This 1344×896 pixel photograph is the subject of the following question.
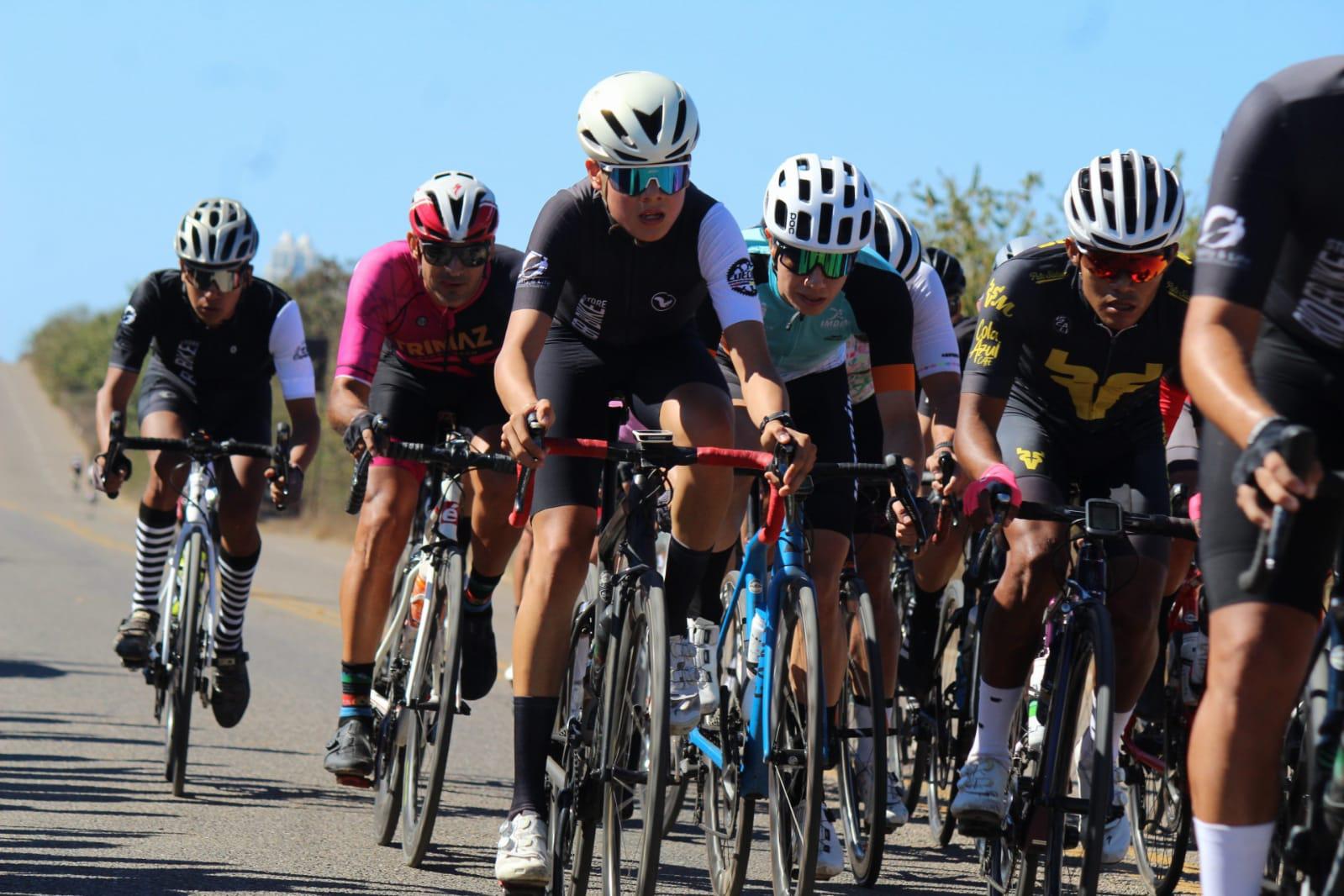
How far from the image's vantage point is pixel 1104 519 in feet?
16.8

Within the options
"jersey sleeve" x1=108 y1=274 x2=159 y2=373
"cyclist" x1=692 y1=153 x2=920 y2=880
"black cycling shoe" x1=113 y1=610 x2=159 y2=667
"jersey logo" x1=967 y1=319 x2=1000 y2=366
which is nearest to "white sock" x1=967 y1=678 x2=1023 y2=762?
"cyclist" x1=692 y1=153 x2=920 y2=880

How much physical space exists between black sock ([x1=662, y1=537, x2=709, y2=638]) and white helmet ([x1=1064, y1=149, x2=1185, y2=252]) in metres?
1.47

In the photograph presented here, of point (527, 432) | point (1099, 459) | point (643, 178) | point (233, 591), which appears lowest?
point (233, 591)

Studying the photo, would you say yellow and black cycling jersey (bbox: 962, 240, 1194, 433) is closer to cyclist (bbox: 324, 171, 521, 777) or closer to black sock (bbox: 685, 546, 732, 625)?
black sock (bbox: 685, 546, 732, 625)

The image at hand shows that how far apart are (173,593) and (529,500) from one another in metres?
3.55

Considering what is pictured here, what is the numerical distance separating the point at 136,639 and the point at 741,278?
4242 millimetres

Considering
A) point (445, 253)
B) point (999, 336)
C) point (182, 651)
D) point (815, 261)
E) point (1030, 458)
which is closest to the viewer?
point (999, 336)

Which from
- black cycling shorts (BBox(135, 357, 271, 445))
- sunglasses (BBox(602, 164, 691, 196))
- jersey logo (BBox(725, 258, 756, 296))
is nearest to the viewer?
sunglasses (BBox(602, 164, 691, 196))

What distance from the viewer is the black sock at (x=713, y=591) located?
6676 millimetres

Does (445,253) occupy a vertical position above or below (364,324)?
above

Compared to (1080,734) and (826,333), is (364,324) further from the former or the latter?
(1080,734)

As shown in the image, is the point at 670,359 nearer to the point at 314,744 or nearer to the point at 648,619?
the point at 648,619

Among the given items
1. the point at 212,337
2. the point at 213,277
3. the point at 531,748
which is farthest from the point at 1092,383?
the point at 212,337

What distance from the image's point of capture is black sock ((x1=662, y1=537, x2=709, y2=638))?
18.4 feet
